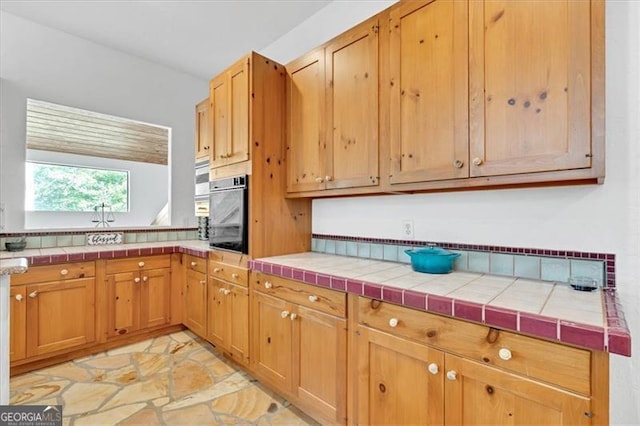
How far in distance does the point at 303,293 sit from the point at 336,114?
1.16 meters

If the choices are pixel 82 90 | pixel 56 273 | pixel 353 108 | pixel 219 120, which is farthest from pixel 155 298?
pixel 353 108

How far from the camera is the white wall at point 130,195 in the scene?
5969 millimetres

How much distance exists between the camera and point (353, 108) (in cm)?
191

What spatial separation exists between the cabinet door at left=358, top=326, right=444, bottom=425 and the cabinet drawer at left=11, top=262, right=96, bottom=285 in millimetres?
2424

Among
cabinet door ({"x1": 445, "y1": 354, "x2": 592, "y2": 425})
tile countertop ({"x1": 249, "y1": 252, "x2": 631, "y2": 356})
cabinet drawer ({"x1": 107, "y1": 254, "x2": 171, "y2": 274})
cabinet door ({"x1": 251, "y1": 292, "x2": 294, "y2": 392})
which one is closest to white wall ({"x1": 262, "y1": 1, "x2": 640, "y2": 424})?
tile countertop ({"x1": 249, "y1": 252, "x2": 631, "y2": 356})

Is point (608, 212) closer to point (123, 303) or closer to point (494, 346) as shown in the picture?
point (494, 346)

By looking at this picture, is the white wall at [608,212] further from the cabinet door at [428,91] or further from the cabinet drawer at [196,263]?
the cabinet drawer at [196,263]

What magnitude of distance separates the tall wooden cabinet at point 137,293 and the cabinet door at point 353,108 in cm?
204

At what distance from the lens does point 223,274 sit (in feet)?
8.06

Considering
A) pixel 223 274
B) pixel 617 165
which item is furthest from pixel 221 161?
pixel 617 165

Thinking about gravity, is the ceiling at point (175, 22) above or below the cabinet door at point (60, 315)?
above

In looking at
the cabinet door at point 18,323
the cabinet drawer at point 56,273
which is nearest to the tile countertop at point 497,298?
the cabinet drawer at point 56,273

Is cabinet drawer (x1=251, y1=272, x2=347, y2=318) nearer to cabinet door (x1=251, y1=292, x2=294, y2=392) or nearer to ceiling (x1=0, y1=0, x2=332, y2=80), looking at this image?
cabinet door (x1=251, y1=292, x2=294, y2=392)

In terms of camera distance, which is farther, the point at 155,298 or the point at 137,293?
the point at 155,298
